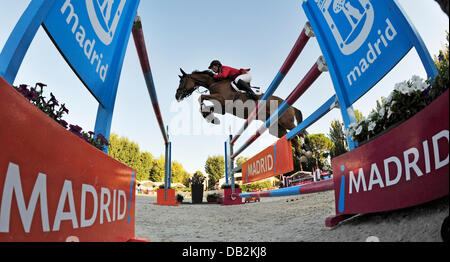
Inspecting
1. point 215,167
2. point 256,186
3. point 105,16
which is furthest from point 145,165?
point 105,16

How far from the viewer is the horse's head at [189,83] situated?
180 inches

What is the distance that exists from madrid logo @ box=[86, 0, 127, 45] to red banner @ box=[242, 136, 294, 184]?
1625 millimetres

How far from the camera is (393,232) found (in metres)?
A: 0.78

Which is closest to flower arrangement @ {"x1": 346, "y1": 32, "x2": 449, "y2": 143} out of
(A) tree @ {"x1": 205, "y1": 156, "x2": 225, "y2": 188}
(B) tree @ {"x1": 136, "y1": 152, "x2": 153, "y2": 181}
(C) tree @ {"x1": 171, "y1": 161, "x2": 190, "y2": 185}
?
(B) tree @ {"x1": 136, "y1": 152, "x2": 153, "y2": 181}

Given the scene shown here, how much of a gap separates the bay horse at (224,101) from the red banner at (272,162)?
103cm

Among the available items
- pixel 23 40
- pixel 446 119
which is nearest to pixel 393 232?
pixel 446 119

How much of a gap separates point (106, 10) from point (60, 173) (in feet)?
3.08

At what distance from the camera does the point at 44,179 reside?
49cm

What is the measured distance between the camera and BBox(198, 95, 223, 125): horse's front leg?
4266 millimetres

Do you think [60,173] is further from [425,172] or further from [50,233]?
[425,172]

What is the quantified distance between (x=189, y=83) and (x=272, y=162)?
2717mm

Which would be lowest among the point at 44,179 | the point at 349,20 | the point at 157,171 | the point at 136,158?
the point at 44,179

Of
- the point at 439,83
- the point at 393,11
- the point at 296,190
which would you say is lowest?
the point at 296,190

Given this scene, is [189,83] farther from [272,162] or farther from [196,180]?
[196,180]
